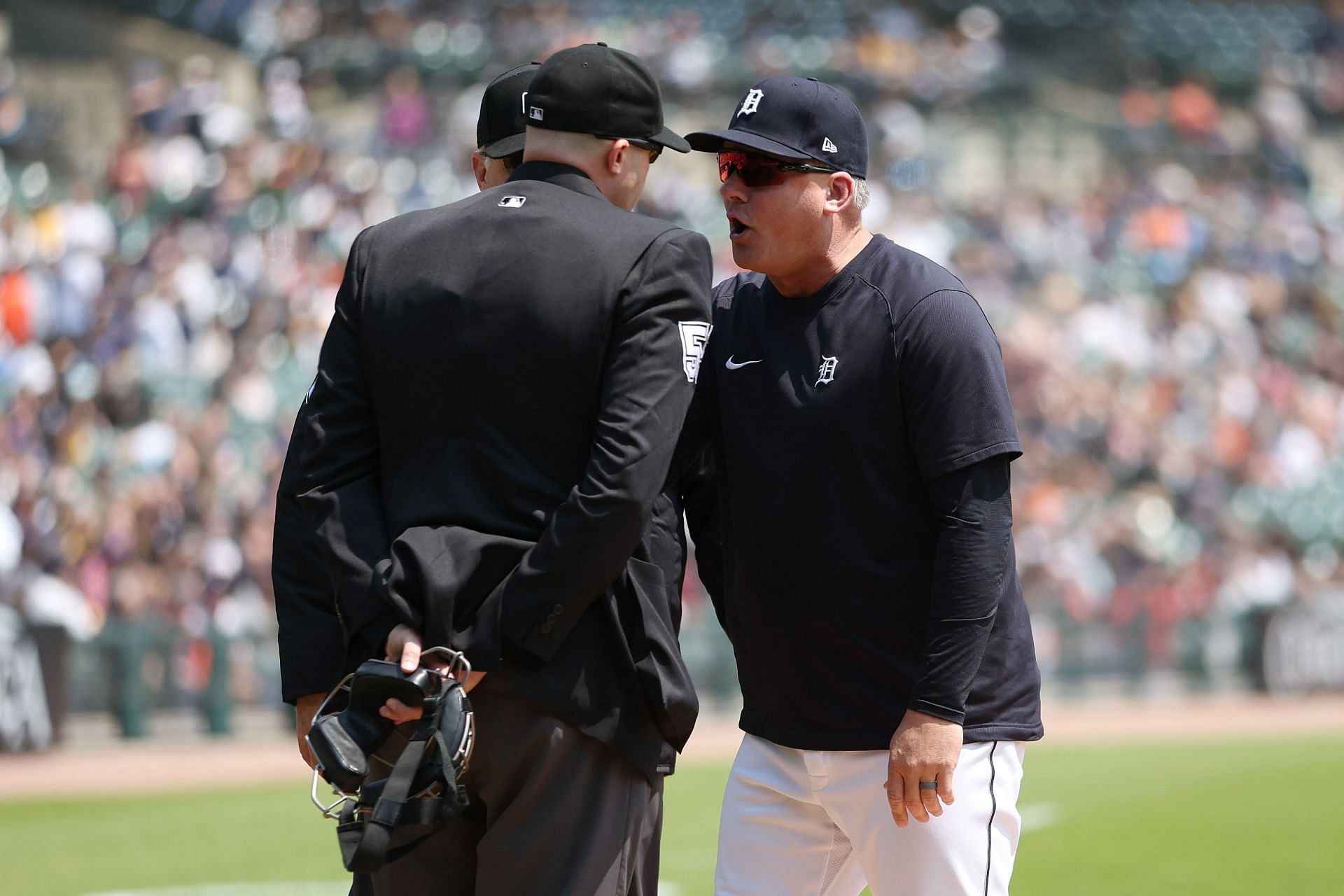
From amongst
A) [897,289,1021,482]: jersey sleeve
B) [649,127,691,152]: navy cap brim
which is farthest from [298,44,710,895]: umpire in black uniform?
[897,289,1021,482]: jersey sleeve

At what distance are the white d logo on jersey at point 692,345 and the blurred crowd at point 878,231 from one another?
31.4 feet

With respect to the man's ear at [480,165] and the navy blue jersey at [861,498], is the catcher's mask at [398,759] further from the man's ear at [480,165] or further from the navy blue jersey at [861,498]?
the man's ear at [480,165]

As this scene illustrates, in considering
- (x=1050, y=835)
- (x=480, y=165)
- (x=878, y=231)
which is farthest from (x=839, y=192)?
(x=878, y=231)

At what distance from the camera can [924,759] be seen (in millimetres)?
3043

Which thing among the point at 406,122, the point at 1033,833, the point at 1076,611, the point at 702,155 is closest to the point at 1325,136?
the point at 702,155

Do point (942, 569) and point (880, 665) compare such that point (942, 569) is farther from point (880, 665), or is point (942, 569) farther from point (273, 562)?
point (273, 562)

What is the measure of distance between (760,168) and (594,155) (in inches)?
17.1

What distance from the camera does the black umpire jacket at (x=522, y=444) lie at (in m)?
2.75

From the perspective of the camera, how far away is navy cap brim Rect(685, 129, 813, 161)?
10.7 ft

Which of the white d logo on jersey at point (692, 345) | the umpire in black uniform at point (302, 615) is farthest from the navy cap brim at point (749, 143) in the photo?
the umpire in black uniform at point (302, 615)

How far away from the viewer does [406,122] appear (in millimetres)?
18234

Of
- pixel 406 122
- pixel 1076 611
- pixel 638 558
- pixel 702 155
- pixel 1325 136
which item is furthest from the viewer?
pixel 1325 136

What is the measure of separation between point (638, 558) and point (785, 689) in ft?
1.77

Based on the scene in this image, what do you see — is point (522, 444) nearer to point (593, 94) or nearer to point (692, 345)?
point (692, 345)
